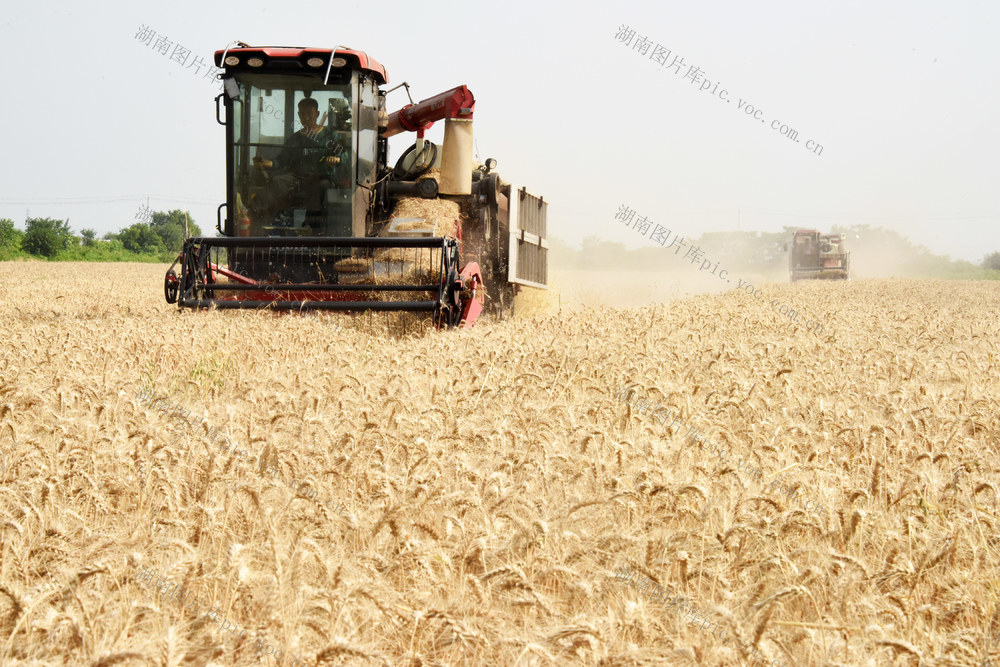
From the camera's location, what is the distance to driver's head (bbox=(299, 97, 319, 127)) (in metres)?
8.97

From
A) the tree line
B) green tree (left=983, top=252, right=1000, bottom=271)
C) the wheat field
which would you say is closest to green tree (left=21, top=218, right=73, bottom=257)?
the tree line

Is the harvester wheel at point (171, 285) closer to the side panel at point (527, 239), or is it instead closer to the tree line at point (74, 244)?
the side panel at point (527, 239)

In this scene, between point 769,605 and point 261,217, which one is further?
point 261,217

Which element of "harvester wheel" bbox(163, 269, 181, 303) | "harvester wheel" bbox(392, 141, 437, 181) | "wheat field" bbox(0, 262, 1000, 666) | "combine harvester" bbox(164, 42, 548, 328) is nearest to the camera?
"wheat field" bbox(0, 262, 1000, 666)

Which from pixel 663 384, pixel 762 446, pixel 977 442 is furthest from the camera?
pixel 663 384

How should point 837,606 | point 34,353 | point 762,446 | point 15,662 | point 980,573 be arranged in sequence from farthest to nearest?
point 34,353 < point 762,446 < point 980,573 < point 837,606 < point 15,662

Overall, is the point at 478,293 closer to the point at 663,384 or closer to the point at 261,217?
the point at 261,217

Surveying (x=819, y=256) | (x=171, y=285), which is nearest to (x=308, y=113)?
(x=171, y=285)

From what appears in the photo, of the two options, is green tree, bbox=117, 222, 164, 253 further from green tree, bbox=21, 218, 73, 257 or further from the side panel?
the side panel

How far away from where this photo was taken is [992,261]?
70.0 m

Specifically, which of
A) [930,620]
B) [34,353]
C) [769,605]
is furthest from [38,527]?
[34,353]

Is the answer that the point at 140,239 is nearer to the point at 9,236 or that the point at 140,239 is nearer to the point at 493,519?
the point at 9,236

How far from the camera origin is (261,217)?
9086 millimetres

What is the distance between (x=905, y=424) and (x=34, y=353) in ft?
15.6
